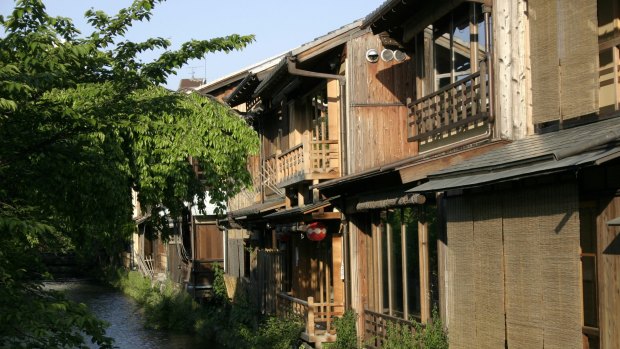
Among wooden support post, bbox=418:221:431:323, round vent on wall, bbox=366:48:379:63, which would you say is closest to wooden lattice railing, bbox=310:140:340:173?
round vent on wall, bbox=366:48:379:63

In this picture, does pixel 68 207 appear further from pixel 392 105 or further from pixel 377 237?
pixel 392 105

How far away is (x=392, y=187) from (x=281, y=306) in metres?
8.35

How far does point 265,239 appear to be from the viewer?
29375 mm

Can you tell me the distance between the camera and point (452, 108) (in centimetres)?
1442

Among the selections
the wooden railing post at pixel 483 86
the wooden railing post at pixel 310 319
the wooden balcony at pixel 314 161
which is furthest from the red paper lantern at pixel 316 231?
the wooden railing post at pixel 483 86

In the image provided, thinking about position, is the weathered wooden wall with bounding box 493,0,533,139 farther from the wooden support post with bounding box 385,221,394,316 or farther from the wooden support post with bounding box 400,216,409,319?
the wooden support post with bounding box 385,221,394,316

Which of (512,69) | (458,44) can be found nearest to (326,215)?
(458,44)

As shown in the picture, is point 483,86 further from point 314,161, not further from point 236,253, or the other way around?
point 236,253

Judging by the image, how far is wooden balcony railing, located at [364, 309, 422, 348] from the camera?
1609cm

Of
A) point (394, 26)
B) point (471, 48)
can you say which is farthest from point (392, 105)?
point (471, 48)

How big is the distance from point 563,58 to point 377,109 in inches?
309

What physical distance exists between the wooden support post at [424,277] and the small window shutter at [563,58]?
348cm

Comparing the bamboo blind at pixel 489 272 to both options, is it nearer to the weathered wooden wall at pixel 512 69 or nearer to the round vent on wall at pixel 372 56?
the weathered wooden wall at pixel 512 69

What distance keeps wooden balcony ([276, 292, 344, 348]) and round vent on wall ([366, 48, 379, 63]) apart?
5.28 m
